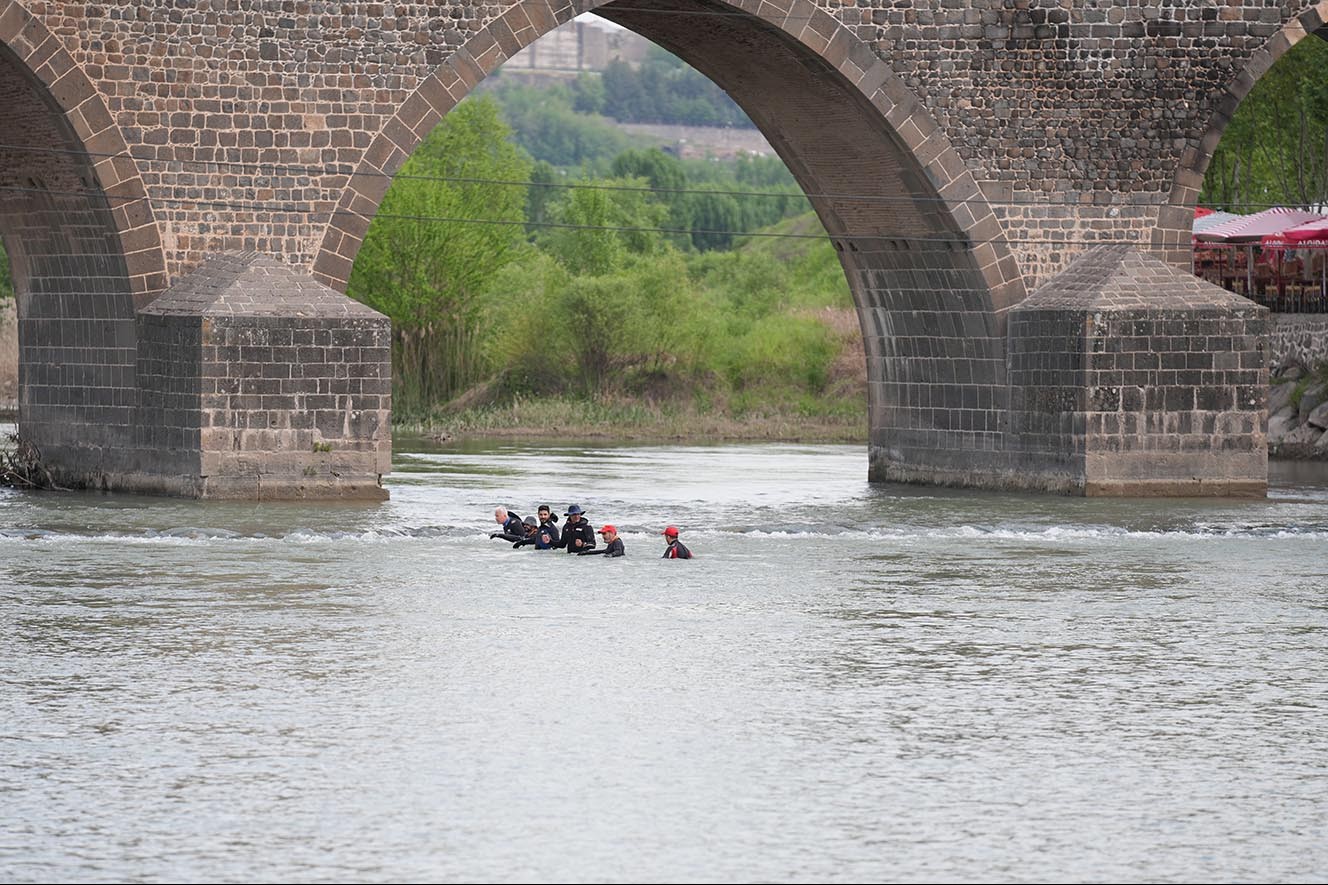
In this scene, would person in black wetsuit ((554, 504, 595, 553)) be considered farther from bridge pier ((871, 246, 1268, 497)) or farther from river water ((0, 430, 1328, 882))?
bridge pier ((871, 246, 1268, 497))

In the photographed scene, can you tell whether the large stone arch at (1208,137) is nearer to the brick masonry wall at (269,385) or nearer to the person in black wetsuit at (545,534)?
the brick masonry wall at (269,385)

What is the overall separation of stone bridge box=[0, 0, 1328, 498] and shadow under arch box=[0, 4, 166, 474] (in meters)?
0.04

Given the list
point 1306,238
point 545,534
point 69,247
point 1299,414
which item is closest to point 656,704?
point 545,534

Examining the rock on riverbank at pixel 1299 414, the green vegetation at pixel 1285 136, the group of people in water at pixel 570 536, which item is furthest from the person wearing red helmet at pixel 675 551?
the green vegetation at pixel 1285 136

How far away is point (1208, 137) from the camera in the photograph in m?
24.0

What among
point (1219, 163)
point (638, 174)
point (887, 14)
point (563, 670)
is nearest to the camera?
point (563, 670)

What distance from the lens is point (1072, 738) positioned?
9938 mm

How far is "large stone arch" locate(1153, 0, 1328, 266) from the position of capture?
23797 mm

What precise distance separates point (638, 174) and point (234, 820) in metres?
93.2

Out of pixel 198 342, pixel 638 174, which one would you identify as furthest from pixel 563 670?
pixel 638 174

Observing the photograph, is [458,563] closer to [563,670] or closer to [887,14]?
[563,670]

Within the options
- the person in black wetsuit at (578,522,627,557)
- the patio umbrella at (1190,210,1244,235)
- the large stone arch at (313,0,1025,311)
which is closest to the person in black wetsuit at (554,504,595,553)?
the person in black wetsuit at (578,522,627,557)

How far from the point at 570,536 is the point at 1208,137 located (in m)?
9.96

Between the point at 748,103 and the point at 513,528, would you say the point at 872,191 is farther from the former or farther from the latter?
the point at 513,528
